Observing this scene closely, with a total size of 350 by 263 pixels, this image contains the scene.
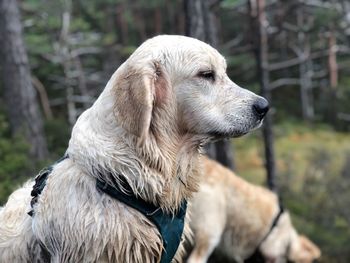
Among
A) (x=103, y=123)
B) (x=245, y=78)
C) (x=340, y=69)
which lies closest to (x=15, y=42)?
(x=103, y=123)

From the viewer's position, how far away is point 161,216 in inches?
139

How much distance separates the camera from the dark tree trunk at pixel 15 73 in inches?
429

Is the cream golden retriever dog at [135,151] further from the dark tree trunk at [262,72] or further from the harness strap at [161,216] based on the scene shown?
the dark tree trunk at [262,72]

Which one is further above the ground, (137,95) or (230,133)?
(137,95)

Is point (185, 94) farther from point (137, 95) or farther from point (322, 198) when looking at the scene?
point (322, 198)

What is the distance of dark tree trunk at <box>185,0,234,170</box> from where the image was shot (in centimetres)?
873

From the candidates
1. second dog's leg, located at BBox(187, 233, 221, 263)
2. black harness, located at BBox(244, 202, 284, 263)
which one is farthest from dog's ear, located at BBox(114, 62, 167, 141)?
black harness, located at BBox(244, 202, 284, 263)

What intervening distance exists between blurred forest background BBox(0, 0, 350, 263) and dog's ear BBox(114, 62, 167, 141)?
149 inches

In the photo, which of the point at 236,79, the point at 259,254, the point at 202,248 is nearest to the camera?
the point at 202,248

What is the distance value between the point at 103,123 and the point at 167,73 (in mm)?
469

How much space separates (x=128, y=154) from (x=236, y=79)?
27.1 m

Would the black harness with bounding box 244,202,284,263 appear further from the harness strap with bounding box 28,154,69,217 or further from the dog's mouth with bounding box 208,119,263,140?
the harness strap with bounding box 28,154,69,217

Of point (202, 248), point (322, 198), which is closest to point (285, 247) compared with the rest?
point (202, 248)

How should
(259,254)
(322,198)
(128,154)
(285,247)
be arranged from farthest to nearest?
(322,198)
(285,247)
(259,254)
(128,154)
